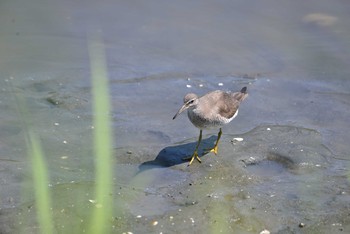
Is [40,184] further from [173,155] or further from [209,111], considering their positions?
[209,111]

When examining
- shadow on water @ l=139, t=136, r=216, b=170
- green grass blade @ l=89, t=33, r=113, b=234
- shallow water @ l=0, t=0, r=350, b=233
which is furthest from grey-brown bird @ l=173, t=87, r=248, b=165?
green grass blade @ l=89, t=33, r=113, b=234

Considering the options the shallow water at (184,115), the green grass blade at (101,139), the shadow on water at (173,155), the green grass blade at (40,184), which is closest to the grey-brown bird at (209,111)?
the shadow on water at (173,155)

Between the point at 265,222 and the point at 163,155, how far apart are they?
5.70 feet

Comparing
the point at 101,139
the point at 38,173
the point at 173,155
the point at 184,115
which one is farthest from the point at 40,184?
the point at 184,115

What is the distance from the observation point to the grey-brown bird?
23.7 feet

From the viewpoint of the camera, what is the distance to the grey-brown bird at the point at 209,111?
23.7 ft

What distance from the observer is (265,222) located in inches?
229

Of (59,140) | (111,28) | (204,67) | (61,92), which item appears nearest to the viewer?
(59,140)

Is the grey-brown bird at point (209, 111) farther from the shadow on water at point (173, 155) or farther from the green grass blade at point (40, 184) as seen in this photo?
the green grass blade at point (40, 184)

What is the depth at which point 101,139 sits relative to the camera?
7.39 metres

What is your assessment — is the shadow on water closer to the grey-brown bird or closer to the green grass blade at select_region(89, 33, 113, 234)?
the grey-brown bird

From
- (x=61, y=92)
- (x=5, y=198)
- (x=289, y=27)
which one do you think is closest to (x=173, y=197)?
(x=5, y=198)

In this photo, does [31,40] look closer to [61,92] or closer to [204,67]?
[61,92]

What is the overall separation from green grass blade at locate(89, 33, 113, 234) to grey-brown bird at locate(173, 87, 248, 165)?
907 mm
